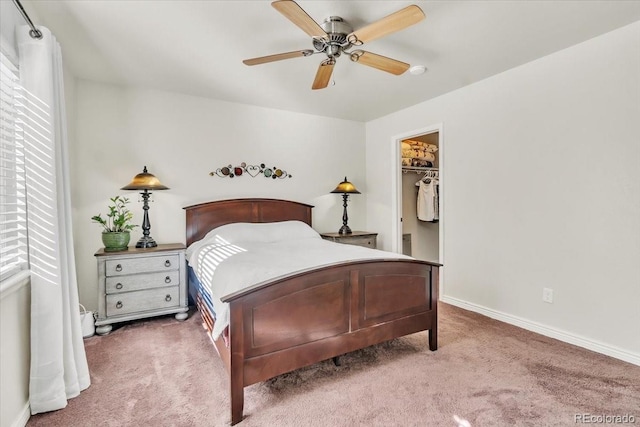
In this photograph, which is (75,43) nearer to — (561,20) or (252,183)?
(252,183)

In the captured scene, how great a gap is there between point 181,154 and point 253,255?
1751 millimetres

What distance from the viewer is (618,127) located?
7.64 ft

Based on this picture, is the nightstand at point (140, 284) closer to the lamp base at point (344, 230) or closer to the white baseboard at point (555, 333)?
the lamp base at point (344, 230)

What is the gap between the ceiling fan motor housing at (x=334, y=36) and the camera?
6.90 feet

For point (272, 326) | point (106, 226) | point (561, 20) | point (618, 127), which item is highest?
point (561, 20)

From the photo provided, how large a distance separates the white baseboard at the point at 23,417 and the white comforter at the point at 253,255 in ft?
3.28

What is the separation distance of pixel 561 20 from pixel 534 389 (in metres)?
2.45

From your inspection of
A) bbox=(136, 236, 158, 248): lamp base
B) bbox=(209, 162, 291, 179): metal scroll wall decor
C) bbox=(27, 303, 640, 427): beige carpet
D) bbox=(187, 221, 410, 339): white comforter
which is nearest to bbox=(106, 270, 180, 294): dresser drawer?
bbox=(187, 221, 410, 339): white comforter

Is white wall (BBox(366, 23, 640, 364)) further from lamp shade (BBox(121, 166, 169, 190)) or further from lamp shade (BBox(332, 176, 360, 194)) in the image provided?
lamp shade (BBox(121, 166, 169, 190))

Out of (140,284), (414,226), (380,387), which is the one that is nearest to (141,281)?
(140,284)

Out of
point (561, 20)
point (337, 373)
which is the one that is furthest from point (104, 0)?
point (561, 20)

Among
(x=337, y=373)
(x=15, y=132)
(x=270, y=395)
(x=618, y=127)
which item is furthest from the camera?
(x=618, y=127)

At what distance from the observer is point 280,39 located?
7.95 feet

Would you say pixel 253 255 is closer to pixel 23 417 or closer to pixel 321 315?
pixel 321 315
